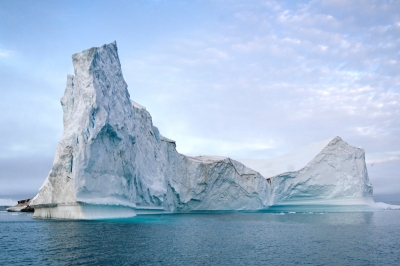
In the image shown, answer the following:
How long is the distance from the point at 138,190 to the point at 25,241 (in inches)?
434

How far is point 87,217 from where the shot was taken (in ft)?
61.0

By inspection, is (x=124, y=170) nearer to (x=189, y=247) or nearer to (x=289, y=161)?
(x=189, y=247)

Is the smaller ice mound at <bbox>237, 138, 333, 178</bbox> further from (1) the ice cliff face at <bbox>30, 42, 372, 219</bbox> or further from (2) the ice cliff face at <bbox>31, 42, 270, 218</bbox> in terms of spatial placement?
(2) the ice cliff face at <bbox>31, 42, 270, 218</bbox>

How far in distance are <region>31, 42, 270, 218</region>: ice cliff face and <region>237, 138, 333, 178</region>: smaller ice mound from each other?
1343cm

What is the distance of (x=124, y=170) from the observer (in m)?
20.9

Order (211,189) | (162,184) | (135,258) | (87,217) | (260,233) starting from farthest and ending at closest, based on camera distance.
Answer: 1. (211,189)
2. (162,184)
3. (87,217)
4. (260,233)
5. (135,258)

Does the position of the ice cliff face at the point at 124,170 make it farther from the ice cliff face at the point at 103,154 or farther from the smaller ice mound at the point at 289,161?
the smaller ice mound at the point at 289,161

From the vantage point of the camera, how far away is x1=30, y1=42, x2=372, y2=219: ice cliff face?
1880 cm

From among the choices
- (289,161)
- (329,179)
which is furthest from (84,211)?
(289,161)

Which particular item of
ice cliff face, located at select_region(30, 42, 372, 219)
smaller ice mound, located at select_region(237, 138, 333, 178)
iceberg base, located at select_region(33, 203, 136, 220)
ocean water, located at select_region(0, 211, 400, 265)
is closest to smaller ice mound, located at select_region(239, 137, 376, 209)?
ice cliff face, located at select_region(30, 42, 372, 219)

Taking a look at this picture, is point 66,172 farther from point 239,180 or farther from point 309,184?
point 309,184

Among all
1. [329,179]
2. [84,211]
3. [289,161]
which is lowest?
[84,211]

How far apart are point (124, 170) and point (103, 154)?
209cm

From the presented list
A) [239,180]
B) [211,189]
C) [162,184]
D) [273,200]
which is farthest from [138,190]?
[273,200]
